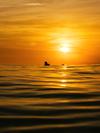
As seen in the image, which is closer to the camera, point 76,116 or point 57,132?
point 57,132

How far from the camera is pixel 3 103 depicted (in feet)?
28.9

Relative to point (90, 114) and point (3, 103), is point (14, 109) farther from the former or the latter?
point (90, 114)

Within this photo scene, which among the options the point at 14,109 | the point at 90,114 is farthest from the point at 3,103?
Result: the point at 90,114

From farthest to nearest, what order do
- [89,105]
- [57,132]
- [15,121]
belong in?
[89,105] < [15,121] < [57,132]

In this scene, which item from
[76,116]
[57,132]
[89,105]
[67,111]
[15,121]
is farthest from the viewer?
Answer: [89,105]

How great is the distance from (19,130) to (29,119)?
41.4 inches

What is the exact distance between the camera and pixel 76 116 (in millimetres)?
7035

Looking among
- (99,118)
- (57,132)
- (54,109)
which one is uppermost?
(54,109)

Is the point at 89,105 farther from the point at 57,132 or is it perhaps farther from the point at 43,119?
the point at 57,132

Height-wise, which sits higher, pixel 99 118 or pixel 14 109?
pixel 14 109

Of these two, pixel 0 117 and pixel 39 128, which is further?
pixel 0 117

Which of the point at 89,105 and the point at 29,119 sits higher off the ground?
the point at 89,105

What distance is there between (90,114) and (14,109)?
83.3 inches

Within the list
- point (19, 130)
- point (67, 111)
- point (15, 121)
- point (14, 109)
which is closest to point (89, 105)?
point (67, 111)
